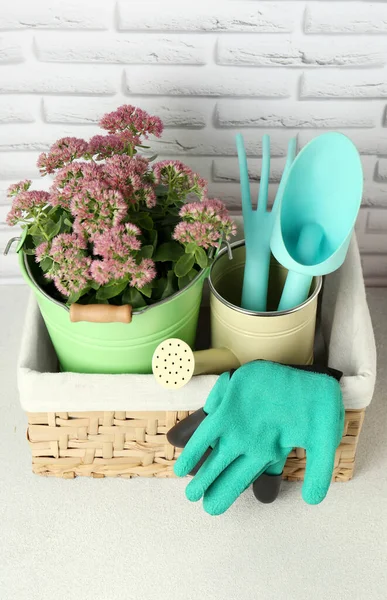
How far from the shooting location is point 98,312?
72 cm

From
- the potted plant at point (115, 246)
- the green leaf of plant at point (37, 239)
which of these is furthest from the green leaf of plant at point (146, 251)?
the green leaf of plant at point (37, 239)

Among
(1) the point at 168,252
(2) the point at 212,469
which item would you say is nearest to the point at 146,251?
(1) the point at 168,252

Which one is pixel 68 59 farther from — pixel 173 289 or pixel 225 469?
pixel 225 469

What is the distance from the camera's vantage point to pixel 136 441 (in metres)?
0.85

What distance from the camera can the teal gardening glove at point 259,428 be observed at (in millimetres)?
752

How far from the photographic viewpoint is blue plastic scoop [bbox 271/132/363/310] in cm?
77

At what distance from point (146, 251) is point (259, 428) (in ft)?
0.74

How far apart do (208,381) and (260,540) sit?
7.9 inches

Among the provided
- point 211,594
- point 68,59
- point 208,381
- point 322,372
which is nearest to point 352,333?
point 322,372

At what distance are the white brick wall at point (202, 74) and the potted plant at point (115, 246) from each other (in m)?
0.17

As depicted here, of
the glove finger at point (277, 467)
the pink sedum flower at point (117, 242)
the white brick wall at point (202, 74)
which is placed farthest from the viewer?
the white brick wall at point (202, 74)

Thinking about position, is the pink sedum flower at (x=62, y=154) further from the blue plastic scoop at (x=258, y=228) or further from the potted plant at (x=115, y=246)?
the blue plastic scoop at (x=258, y=228)

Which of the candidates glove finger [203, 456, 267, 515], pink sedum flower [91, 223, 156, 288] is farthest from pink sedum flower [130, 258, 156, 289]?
glove finger [203, 456, 267, 515]

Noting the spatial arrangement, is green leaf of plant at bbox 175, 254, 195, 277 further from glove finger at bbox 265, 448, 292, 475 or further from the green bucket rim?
glove finger at bbox 265, 448, 292, 475
